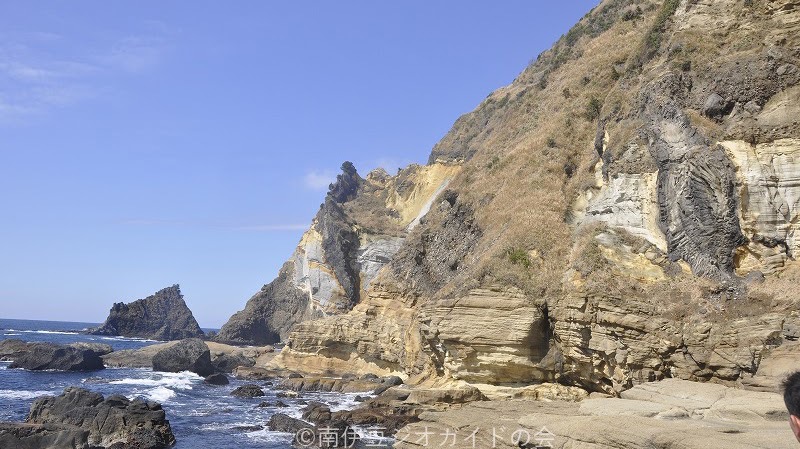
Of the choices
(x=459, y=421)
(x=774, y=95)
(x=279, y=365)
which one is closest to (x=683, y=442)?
(x=459, y=421)

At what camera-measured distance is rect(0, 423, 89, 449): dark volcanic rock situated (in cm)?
1981

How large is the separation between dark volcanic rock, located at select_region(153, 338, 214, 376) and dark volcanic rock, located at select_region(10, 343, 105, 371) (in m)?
5.78

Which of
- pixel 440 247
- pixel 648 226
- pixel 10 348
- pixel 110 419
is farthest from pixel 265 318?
pixel 648 226

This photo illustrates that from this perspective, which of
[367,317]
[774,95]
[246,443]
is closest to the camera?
[774,95]

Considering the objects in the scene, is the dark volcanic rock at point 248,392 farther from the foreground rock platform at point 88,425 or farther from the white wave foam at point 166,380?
the foreground rock platform at point 88,425

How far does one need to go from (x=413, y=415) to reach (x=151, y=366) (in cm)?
4058

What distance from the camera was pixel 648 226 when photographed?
2148 centimetres

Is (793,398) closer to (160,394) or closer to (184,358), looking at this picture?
(160,394)

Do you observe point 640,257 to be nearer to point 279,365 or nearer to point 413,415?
point 413,415

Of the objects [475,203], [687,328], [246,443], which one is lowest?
[246,443]

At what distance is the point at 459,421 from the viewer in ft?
48.5

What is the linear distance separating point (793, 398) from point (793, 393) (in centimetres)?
4

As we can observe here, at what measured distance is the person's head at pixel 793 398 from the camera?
423cm

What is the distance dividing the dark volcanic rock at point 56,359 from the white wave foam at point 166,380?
5.38m
